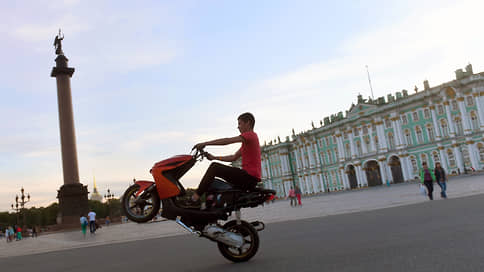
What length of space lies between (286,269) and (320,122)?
84840 mm

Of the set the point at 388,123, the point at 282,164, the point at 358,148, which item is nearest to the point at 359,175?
the point at 358,148

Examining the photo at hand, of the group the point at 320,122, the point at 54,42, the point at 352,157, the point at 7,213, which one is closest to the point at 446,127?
the point at 352,157

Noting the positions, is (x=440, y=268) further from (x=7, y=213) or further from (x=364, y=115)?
(x=7, y=213)

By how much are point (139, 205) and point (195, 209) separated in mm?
794

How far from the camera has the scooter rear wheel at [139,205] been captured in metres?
5.63

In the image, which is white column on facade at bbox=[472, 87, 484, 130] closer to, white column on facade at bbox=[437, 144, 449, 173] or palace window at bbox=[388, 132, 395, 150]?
white column on facade at bbox=[437, 144, 449, 173]

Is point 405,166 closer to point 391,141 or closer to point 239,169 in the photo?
point 391,141

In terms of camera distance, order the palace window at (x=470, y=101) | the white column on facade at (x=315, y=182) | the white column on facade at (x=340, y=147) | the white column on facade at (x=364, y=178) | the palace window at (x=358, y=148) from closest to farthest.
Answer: the palace window at (x=470, y=101), the white column on facade at (x=364, y=178), the palace window at (x=358, y=148), the white column on facade at (x=340, y=147), the white column on facade at (x=315, y=182)

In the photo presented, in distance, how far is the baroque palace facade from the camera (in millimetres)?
58688

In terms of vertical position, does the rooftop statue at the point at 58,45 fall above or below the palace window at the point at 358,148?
above

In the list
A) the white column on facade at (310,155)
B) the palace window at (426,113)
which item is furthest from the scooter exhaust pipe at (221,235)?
the white column on facade at (310,155)

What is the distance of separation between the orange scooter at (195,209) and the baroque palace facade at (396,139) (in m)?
57.7

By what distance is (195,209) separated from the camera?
5.54m

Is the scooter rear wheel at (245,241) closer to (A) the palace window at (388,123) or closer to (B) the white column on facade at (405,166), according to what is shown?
(B) the white column on facade at (405,166)
